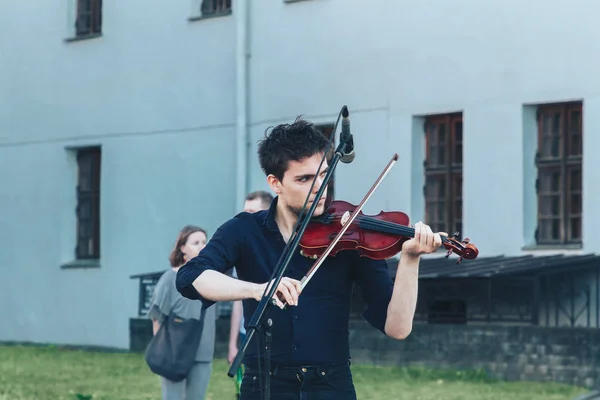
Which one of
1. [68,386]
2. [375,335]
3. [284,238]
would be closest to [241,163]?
[375,335]

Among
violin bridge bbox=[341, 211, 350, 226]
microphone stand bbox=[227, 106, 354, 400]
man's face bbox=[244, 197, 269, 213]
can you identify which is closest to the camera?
microphone stand bbox=[227, 106, 354, 400]

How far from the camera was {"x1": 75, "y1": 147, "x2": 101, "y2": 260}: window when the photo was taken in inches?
1054

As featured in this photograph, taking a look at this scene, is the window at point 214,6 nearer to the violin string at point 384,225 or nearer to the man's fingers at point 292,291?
the violin string at point 384,225

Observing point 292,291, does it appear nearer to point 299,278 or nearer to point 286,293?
point 286,293

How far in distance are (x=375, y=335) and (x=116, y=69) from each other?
26.8 ft

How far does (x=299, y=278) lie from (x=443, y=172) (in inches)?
601

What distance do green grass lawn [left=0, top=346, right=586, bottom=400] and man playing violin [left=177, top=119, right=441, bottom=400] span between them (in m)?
8.89

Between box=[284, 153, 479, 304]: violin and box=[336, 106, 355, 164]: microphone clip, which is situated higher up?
box=[336, 106, 355, 164]: microphone clip

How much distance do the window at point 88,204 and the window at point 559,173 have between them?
929 cm

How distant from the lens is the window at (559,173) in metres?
19.3

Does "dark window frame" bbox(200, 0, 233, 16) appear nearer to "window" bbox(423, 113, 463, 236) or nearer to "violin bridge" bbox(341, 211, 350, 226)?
"window" bbox(423, 113, 463, 236)

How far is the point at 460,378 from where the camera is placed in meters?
18.0

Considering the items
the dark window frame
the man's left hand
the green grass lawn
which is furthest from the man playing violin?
the dark window frame

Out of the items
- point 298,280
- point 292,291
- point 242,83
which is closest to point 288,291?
point 292,291
